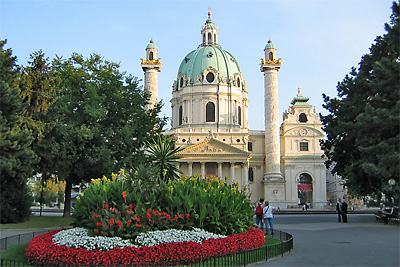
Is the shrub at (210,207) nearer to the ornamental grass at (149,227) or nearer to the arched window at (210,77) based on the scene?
the ornamental grass at (149,227)

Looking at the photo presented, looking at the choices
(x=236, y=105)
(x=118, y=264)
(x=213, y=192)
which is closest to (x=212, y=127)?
(x=236, y=105)

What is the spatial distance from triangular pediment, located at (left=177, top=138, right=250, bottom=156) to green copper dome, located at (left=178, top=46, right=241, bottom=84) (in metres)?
16.0

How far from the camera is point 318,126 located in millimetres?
81000

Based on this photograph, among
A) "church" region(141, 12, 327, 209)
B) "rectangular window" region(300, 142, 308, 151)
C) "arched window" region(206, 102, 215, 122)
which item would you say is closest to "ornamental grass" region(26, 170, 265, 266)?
"church" region(141, 12, 327, 209)

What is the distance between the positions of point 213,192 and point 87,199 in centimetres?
520

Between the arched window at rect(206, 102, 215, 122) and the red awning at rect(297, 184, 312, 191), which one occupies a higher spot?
the arched window at rect(206, 102, 215, 122)

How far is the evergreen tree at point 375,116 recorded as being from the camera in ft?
80.4

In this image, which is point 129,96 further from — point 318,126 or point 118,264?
point 318,126

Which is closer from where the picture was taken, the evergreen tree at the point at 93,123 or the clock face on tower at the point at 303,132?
the evergreen tree at the point at 93,123

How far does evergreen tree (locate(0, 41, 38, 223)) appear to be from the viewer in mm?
25172

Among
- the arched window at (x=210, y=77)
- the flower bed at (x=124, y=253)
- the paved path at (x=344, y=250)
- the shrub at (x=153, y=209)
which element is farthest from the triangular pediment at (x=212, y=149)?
the flower bed at (x=124, y=253)

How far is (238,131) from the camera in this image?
3177 inches

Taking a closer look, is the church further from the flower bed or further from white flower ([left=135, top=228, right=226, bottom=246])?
the flower bed

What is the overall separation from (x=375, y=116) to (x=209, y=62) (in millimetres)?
63178
